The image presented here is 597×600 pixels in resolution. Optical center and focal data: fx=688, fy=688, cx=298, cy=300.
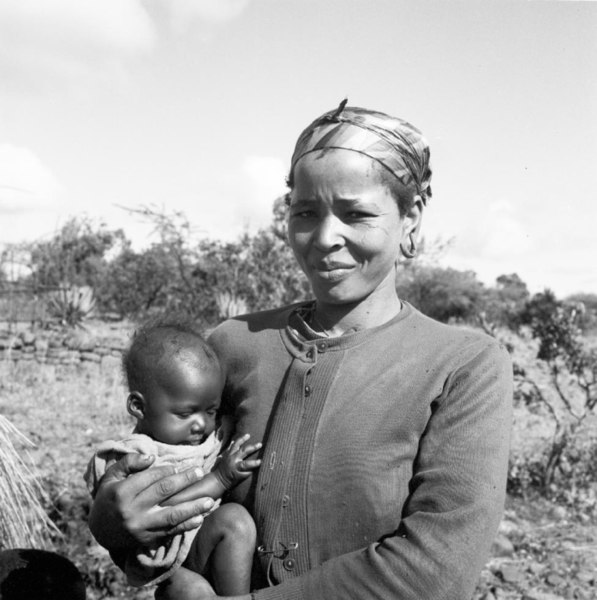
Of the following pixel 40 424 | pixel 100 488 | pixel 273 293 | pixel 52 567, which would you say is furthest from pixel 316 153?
pixel 273 293

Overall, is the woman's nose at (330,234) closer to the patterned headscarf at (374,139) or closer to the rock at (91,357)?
→ the patterned headscarf at (374,139)

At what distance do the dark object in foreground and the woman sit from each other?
1.08 feet

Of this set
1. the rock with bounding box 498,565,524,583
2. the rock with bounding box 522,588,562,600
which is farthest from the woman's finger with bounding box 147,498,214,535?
the rock with bounding box 498,565,524,583

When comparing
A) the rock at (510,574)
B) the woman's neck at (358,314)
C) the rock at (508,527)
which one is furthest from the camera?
the rock at (508,527)

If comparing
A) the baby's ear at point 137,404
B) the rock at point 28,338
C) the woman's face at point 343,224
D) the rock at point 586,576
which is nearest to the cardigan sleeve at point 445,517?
the woman's face at point 343,224

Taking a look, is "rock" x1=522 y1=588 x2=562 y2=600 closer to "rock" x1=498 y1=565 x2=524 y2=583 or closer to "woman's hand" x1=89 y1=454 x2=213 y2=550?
"rock" x1=498 y1=565 x2=524 y2=583

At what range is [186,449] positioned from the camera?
191cm

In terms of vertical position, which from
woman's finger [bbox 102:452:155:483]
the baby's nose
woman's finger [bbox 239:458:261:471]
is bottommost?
woman's finger [bbox 102:452:155:483]

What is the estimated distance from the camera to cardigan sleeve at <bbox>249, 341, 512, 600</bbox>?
1393 millimetres

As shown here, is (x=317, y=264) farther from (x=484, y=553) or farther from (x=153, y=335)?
(x=484, y=553)

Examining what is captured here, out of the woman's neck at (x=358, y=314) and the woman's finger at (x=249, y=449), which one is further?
the woman's neck at (x=358, y=314)

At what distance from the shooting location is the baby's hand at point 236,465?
1.68 m

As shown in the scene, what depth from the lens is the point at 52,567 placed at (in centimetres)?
188

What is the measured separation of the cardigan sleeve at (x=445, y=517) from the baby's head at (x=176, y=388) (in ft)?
Result: 1.78
